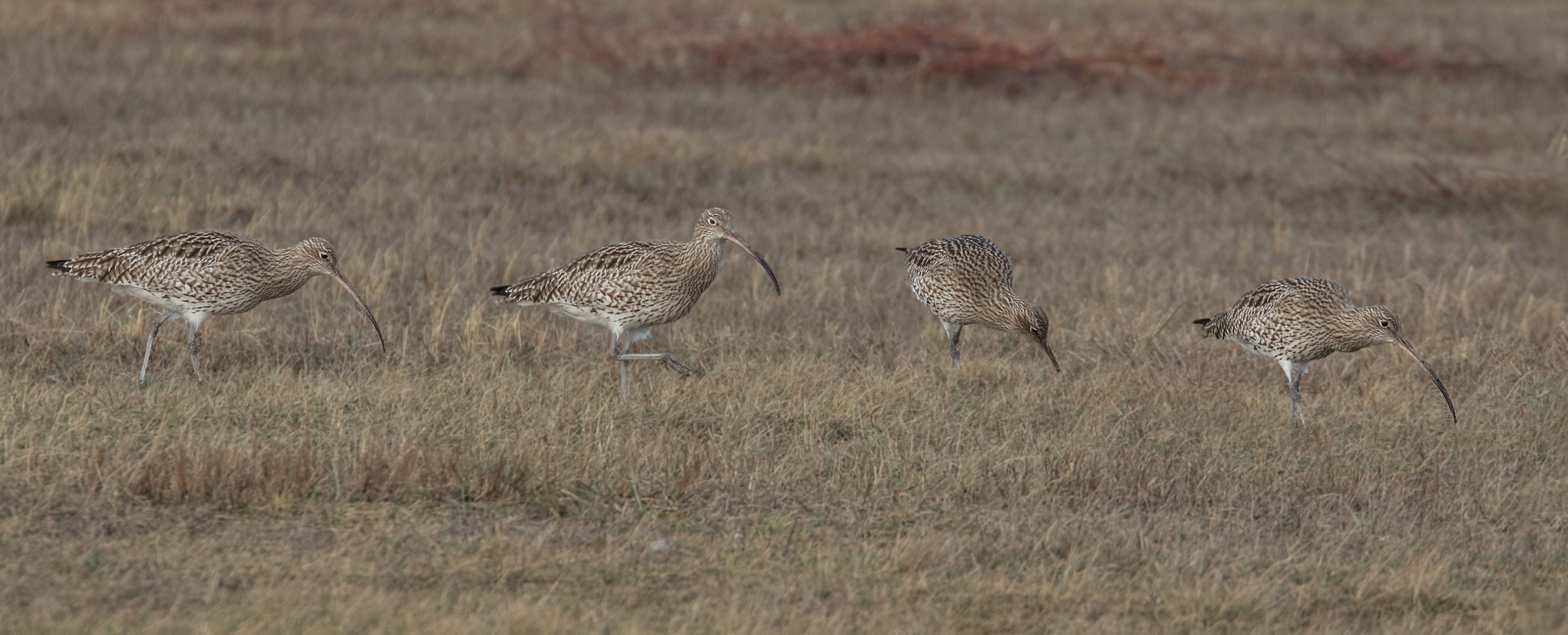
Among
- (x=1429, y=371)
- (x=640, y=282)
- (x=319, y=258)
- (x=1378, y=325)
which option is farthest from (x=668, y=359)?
(x=1429, y=371)

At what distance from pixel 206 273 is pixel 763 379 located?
3.01 meters

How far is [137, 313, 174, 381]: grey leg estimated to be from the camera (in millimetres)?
8062

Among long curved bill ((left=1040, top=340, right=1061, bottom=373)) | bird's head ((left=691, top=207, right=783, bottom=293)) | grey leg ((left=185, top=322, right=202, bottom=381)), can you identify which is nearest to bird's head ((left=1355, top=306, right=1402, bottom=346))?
long curved bill ((left=1040, top=340, right=1061, bottom=373))

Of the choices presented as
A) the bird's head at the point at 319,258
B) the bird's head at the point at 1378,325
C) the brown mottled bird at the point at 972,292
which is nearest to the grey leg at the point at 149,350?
the bird's head at the point at 319,258

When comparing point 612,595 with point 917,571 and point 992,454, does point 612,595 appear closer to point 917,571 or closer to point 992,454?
point 917,571

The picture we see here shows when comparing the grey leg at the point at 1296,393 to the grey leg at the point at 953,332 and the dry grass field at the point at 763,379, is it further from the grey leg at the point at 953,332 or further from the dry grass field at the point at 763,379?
the grey leg at the point at 953,332

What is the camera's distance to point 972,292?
9.54 meters

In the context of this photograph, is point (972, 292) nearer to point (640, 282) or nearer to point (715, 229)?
point (715, 229)

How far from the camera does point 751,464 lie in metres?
6.96

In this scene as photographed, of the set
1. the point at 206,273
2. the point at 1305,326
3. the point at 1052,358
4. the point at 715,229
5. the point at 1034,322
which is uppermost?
the point at 715,229

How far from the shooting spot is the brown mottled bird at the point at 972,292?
9336 mm

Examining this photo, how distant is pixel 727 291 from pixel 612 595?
6.15 meters

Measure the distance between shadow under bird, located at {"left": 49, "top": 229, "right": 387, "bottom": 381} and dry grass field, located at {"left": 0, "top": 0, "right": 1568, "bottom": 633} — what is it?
41 cm

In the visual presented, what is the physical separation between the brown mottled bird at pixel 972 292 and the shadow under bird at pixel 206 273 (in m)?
3.45
